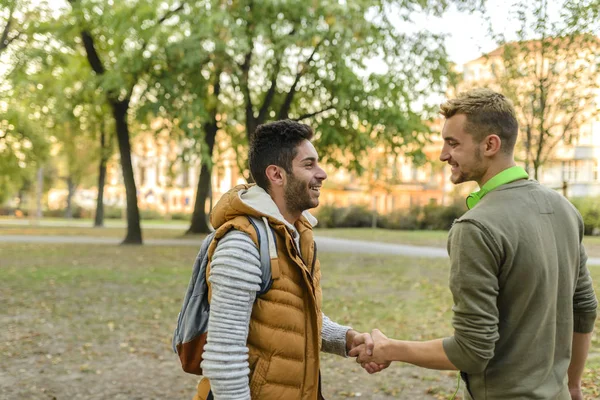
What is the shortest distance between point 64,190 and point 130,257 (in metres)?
59.0

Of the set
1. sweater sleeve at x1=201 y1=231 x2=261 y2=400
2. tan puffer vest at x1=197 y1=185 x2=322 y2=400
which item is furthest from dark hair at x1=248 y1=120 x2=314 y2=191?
sweater sleeve at x1=201 y1=231 x2=261 y2=400

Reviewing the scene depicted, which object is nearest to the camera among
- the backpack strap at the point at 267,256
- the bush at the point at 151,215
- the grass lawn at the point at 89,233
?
the backpack strap at the point at 267,256

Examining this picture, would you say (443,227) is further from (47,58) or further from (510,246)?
(510,246)

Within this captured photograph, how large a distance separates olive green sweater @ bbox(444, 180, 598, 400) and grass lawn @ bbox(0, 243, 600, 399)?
384 centimetres

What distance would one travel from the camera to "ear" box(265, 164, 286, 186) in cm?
265

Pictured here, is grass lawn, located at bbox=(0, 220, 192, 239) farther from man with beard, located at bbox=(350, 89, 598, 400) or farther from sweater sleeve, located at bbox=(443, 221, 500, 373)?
sweater sleeve, located at bbox=(443, 221, 500, 373)

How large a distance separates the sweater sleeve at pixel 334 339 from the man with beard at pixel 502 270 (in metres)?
0.66

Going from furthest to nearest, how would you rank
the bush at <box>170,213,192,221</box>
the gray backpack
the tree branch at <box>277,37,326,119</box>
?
1. the bush at <box>170,213,192,221</box>
2. the tree branch at <box>277,37,326,119</box>
3. the gray backpack

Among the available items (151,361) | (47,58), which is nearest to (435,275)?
(151,361)

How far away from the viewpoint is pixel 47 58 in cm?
2269

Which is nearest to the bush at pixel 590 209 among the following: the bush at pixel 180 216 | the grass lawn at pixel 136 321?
the grass lawn at pixel 136 321

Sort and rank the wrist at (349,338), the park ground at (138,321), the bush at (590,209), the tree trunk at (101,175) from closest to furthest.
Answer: the wrist at (349,338) → the park ground at (138,321) → the bush at (590,209) → the tree trunk at (101,175)

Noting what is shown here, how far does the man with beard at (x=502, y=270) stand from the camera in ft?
6.95

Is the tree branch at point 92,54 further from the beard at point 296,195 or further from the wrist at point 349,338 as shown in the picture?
the beard at point 296,195
